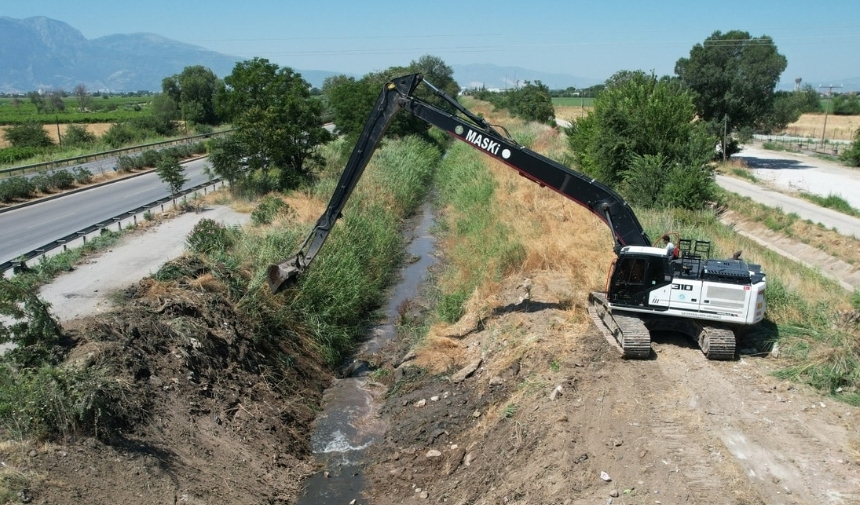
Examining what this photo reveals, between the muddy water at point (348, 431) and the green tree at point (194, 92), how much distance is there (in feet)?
203

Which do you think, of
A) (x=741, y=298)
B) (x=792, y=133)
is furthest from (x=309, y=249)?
(x=792, y=133)

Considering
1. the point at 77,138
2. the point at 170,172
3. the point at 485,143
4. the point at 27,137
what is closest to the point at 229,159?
the point at 170,172

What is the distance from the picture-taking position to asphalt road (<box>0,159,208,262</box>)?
22.2 m

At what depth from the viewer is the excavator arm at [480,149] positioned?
13898mm

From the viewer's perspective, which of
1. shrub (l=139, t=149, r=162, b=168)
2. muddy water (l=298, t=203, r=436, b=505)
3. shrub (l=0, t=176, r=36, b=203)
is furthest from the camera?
shrub (l=139, t=149, r=162, b=168)

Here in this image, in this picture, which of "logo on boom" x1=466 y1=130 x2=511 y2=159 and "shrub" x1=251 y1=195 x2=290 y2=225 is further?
"shrub" x1=251 y1=195 x2=290 y2=225

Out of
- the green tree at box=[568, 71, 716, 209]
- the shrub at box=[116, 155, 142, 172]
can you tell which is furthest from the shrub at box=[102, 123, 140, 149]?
the green tree at box=[568, 71, 716, 209]

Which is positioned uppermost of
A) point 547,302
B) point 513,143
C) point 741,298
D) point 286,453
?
point 513,143

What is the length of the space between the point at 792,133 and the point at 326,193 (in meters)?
71.9

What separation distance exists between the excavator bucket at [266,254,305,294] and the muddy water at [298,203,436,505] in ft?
9.25

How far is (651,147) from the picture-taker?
2991 centimetres

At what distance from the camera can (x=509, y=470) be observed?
11.0 meters

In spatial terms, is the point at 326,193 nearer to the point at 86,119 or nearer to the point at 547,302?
the point at 547,302

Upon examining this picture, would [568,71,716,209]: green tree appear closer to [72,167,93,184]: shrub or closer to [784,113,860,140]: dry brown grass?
[72,167,93,184]: shrub
